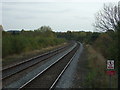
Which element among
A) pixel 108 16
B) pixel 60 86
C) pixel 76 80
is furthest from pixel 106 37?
pixel 60 86

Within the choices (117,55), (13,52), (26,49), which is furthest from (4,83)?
(26,49)

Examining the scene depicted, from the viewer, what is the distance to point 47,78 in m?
18.2

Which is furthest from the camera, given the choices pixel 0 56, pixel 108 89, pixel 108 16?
pixel 108 16

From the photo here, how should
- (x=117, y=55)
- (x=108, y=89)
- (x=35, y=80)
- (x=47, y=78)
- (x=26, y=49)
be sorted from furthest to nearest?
(x=26, y=49)
(x=47, y=78)
(x=35, y=80)
(x=117, y=55)
(x=108, y=89)

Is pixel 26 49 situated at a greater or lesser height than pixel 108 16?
lesser

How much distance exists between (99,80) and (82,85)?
1.20 m

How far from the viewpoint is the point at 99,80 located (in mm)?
16375

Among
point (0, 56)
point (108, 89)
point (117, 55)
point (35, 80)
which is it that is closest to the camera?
point (108, 89)

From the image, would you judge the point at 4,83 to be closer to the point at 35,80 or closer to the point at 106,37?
the point at 35,80

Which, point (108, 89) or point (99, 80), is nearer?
point (108, 89)

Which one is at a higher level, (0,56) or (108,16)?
(108,16)

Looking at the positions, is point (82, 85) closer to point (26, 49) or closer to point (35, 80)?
point (35, 80)

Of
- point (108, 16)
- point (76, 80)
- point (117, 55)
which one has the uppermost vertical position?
point (108, 16)

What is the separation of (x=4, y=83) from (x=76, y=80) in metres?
4.57
